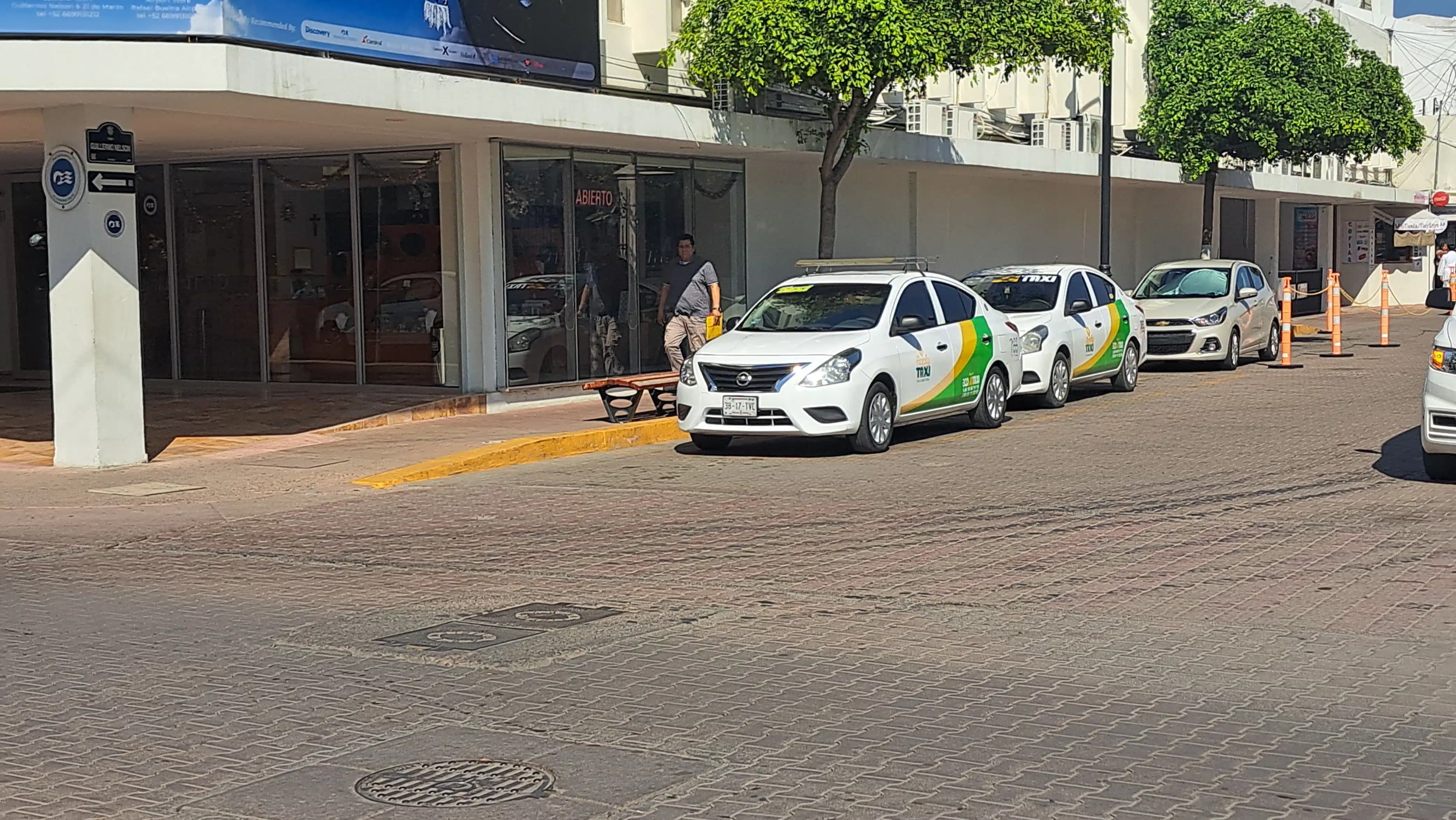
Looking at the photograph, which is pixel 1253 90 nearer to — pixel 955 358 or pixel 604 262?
pixel 604 262

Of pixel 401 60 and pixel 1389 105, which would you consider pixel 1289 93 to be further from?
pixel 401 60

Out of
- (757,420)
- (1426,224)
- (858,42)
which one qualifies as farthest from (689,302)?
(1426,224)

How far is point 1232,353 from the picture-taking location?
23.9m

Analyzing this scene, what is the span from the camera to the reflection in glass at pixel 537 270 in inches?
768

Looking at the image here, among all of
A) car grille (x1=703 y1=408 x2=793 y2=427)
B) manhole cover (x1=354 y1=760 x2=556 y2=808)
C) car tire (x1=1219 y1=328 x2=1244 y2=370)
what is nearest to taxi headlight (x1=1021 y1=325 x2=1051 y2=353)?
car grille (x1=703 y1=408 x2=793 y2=427)

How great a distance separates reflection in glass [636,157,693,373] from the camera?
21.7 m

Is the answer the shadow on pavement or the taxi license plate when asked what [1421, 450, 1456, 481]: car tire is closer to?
the shadow on pavement

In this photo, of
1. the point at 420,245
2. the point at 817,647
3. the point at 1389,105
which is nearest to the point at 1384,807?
the point at 817,647

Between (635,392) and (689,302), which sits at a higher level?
(689,302)

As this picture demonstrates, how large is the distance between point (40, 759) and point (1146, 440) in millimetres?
11920

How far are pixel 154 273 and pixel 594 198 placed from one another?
21.4 ft

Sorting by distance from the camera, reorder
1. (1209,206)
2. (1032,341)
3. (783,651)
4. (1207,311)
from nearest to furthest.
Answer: (783,651) < (1032,341) < (1207,311) < (1209,206)

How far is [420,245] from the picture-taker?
19.9 metres

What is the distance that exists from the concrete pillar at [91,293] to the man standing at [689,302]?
20.6 ft
